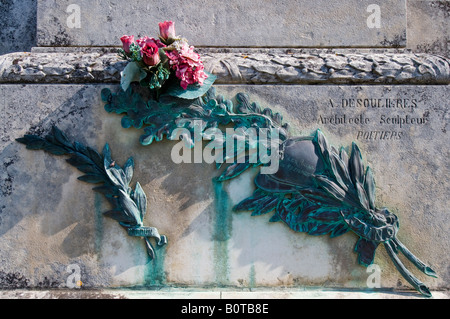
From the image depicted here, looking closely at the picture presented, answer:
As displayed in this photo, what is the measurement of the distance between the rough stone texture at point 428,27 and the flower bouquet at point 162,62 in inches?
86.9

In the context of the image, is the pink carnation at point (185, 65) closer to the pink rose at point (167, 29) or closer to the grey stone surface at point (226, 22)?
the pink rose at point (167, 29)

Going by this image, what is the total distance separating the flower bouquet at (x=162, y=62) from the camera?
3902mm

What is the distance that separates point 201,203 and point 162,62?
1.24 metres

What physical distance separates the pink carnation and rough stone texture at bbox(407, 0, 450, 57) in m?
2.21

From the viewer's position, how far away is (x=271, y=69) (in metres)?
4.22

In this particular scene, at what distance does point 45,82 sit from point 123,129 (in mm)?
814

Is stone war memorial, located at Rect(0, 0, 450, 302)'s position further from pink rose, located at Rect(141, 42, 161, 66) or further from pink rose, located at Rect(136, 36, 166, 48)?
pink rose, located at Rect(141, 42, 161, 66)

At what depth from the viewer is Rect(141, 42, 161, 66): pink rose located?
3865 millimetres

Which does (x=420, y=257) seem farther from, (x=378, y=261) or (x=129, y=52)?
(x=129, y=52)

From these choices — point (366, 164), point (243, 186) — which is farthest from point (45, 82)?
point (366, 164)

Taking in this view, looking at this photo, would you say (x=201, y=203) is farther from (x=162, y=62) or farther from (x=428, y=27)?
(x=428, y=27)

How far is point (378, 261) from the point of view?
A: 416cm

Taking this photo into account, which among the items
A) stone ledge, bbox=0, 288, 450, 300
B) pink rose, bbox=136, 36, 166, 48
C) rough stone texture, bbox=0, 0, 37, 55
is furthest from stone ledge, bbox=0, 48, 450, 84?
stone ledge, bbox=0, 288, 450, 300

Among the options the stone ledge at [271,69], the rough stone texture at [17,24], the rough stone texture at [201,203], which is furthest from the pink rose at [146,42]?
the rough stone texture at [17,24]
